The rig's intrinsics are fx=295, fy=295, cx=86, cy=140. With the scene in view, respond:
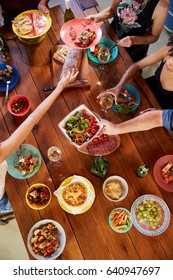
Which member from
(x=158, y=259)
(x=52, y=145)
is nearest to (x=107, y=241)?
(x=158, y=259)

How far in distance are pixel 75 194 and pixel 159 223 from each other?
558mm

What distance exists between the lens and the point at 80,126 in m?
1.98

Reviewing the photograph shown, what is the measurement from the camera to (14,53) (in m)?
2.42

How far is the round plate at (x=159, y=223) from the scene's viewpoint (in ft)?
6.02

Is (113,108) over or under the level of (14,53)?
under

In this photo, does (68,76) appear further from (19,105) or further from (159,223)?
(159,223)

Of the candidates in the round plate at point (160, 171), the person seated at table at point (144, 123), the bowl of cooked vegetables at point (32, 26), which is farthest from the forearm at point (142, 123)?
the bowl of cooked vegetables at point (32, 26)

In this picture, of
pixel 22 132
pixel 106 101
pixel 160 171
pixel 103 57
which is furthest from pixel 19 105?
pixel 160 171

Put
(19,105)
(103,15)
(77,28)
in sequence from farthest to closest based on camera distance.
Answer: (103,15), (77,28), (19,105)

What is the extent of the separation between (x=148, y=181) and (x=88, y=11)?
1.58 m

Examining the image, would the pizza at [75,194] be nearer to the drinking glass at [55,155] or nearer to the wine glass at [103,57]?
the drinking glass at [55,155]

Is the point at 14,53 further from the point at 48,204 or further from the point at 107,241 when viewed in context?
the point at 107,241

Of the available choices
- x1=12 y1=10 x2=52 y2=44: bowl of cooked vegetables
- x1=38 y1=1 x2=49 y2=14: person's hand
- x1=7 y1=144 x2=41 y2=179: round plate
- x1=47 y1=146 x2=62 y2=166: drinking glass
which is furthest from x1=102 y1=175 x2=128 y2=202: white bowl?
x1=38 y1=1 x2=49 y2=14: person's hand

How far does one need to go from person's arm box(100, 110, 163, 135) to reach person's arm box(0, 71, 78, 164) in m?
0.40
